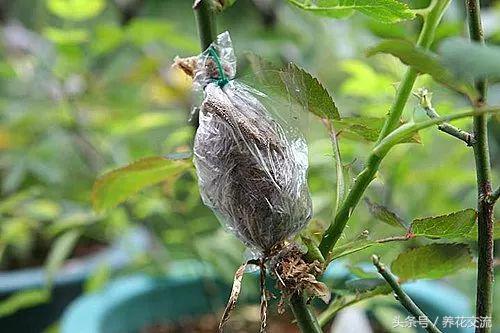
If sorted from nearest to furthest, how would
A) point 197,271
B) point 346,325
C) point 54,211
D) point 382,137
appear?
point 382,137 → point 346,325 → point 197,271 → point 54,211

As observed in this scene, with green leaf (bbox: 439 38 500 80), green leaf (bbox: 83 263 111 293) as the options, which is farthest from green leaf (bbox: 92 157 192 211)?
green leaf (bbox: 83 263 111 293)

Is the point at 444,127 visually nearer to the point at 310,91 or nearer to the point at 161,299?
the point at 310,91

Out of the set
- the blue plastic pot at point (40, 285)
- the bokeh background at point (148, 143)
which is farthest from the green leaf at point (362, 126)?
the blue plastic pot at point (40, 285)

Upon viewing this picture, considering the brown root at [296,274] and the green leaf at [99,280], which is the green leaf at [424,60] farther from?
the green leaf at [99,280]

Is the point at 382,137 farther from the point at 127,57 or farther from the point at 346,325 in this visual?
the point at 127,57

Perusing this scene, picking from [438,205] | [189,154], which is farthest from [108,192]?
[438,205]

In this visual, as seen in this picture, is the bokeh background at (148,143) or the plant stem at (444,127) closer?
the plant stem at (444,127)
